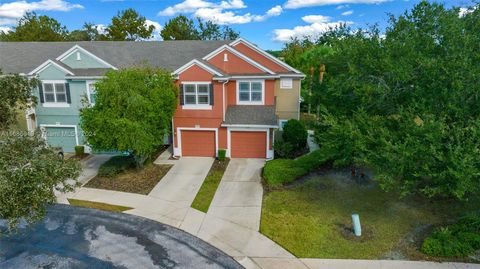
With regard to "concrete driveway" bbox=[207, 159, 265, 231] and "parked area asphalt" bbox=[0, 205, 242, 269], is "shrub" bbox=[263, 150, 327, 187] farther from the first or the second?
"parked area asphalt" bbox=[0, 205, 242, 269]

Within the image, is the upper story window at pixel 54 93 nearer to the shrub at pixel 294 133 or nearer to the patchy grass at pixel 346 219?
the shrub at pixel 294 133

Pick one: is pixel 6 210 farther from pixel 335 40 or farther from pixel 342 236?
pixel 335 40

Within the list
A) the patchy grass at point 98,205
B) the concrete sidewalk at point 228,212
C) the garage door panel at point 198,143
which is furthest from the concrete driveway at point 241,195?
the patchy grass at point 98,205

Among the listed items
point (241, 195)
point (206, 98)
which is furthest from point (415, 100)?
point (206, 98)

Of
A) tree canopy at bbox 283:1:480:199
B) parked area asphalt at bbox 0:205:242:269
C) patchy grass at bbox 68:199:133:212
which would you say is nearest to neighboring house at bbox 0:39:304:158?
patchy grass at bbox 68:199:133:212

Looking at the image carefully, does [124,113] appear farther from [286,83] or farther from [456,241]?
[456,241]

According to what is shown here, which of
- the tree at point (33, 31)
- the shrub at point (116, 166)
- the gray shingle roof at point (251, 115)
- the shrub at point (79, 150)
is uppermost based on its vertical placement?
the tree at point (33, 31)
